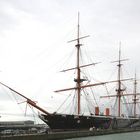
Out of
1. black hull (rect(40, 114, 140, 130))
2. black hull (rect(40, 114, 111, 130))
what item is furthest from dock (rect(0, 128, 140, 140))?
black hull (rect(40, 114, 111, 130))

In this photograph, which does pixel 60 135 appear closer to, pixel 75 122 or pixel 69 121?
pixel 69 121

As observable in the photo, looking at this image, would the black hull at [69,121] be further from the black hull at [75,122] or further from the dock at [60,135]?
the dock at [60,135]

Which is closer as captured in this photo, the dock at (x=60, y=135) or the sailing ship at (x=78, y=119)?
the dock at (x=60, y=135)

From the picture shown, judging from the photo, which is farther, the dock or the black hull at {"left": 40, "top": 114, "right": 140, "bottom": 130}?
the black hull at {"left": 40, "top": 114, "right": 140, "bottom": 130}

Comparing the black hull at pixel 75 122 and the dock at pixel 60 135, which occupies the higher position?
the black hull at pixel 75 122

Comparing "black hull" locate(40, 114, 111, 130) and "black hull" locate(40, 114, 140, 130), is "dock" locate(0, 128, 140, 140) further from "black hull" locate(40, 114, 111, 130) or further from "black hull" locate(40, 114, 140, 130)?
"black hull" locate(40, 114, 111, 130)

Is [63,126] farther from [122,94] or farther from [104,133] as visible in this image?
[122,94]

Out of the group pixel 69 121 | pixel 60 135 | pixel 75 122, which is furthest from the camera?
pixel 75 122

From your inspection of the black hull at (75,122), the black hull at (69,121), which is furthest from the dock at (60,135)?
the black hull at (69,121)

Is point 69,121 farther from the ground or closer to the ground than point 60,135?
farther from the ground

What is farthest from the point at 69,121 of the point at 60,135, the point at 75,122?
the point at 60,135

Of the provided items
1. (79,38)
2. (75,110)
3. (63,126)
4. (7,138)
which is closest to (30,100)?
(63,126)

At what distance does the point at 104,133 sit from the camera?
6700 cm

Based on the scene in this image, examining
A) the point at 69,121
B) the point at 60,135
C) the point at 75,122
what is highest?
the point at 69,121
